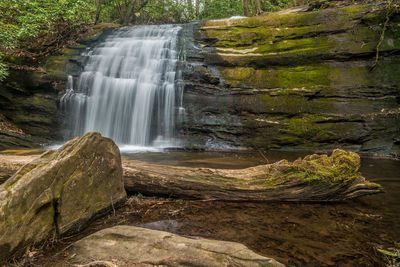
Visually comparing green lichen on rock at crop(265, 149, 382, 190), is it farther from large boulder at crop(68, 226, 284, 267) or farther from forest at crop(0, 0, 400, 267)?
large boulder at crop(68, 226, 284, 267)

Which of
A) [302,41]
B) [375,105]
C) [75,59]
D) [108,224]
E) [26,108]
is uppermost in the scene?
[302,41]

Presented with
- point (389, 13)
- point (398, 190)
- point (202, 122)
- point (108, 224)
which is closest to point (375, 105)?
point (389, 13)

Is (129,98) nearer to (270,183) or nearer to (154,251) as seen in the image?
(270,183)

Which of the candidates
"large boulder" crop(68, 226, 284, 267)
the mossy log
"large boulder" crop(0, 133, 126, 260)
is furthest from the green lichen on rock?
"large boulder" crop(0, 133, 126, 260)

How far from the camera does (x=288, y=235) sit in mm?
2693

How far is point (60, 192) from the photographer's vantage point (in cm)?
250

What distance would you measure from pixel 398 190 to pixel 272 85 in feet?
20.6

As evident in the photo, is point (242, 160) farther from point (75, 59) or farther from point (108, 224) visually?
point (75, 59)

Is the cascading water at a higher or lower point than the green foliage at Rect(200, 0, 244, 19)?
lower

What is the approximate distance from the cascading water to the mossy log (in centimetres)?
616

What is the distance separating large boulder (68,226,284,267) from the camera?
1.85 metres

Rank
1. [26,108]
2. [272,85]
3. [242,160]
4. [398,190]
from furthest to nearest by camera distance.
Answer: [26,108]
[272,85]
[242,160]
[398,190]

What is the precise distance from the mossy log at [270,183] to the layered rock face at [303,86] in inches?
215

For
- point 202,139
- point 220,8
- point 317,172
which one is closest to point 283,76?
point 202,139
